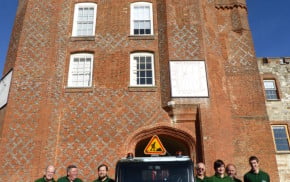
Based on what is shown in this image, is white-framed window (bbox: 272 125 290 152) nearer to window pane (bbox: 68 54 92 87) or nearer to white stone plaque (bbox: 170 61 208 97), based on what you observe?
white stone plaque (bbox: 170 61 208 97)

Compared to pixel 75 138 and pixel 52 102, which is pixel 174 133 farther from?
pixel 52 102

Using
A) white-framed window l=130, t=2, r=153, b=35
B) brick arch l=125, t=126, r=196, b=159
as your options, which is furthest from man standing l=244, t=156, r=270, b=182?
white-framed window l=130, t=2, r=153, b=35

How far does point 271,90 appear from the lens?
20.6 meters

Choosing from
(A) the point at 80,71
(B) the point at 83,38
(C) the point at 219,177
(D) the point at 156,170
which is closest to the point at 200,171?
(C) the point at 219,177

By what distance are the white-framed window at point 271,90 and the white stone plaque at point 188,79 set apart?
9636 mm

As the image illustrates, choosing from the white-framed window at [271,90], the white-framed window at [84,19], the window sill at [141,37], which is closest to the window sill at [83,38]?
the white-framed window at [84,19]

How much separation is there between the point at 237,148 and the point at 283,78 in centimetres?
977

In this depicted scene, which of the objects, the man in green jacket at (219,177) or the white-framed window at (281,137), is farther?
the white-framed window at (281,137)

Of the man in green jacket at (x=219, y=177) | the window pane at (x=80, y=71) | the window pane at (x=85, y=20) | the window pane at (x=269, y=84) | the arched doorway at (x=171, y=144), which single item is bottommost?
the man in green jacket at (x=219, y=177)

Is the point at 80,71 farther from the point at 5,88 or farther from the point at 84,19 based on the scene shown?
the point at 5,88

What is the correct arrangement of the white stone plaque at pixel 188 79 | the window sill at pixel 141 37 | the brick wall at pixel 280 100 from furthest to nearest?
1. the brick wall at pixel 280 100
2. the window sill at pixel 141 37
3. the white stone plaque at pixel 188 79

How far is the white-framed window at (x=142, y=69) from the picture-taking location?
13.6 m

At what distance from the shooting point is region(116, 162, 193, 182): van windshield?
5.98m

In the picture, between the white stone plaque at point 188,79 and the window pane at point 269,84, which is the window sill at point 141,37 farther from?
the window pane at point 269,84
